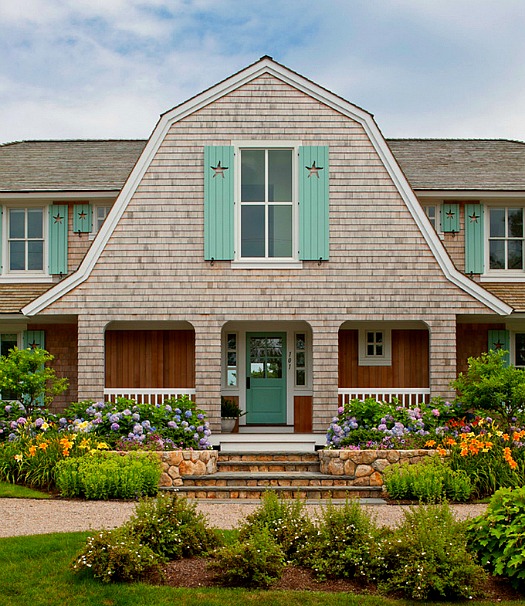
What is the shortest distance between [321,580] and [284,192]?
387 inches

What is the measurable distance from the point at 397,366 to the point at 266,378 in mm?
2882

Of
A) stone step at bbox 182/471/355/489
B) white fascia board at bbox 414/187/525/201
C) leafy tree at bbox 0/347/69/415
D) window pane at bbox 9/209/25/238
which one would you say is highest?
white fascia board at bbox 414/187/525/201

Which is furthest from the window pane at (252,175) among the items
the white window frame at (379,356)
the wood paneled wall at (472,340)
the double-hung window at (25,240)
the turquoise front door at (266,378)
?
the wood paneled wall at (472,340)

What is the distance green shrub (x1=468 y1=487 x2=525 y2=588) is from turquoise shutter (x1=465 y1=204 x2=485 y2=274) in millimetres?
10374

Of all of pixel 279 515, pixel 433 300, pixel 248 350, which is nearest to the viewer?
pixel 279 515

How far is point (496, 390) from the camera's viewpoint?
46.3 feet

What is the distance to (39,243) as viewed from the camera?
18078 mm

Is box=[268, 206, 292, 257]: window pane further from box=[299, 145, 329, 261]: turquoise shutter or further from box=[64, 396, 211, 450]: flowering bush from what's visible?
box=[64, 396, 211, 450]: flowering bush

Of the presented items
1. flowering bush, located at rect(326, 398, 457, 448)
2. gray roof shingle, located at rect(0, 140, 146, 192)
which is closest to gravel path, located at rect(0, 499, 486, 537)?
flowering bush, located at rect(326, 398, 457, 448)

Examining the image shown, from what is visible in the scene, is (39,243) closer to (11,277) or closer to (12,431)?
(11,277)

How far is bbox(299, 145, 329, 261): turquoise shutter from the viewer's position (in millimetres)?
15805

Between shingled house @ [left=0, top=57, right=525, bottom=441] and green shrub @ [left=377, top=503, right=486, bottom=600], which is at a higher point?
shingled house @ [left=0, top=57, right=525, bottom=441]

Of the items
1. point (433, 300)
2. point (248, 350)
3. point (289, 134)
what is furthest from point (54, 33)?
point (433, 300)

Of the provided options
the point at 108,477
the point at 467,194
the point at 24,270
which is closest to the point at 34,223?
the point at 24,270
